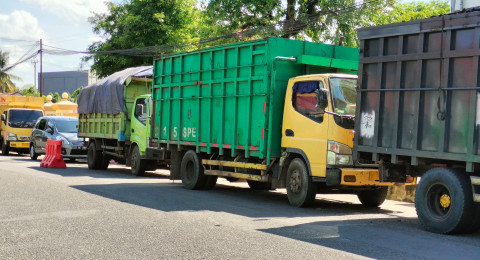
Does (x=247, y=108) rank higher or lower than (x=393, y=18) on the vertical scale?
lower

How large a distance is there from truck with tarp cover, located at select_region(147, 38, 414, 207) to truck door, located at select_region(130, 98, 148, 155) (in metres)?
2.82

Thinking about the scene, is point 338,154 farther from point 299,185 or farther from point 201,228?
point 201,228

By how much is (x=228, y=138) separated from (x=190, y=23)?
24137 mm

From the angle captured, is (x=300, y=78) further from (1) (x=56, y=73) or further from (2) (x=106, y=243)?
(1) (x=56, y=73)

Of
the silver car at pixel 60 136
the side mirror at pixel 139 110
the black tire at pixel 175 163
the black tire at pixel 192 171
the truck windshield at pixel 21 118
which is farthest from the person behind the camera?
the truck windshield at pixel 21 118

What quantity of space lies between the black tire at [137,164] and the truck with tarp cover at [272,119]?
308 cm

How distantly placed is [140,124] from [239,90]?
625 centimetres

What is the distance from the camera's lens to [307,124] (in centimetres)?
1128

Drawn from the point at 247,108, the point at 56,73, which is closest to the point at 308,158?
the point at 247,108

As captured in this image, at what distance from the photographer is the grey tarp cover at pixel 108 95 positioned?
64.5 feet

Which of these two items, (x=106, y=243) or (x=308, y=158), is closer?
(x=106, y=243)

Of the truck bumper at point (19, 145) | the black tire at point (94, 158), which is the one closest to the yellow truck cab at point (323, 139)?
the black tire at point (94, 158)

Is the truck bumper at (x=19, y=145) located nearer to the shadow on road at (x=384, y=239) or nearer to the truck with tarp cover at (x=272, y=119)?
the truck with tarp cover at (x=272, y=119)

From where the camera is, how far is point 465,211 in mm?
8398
